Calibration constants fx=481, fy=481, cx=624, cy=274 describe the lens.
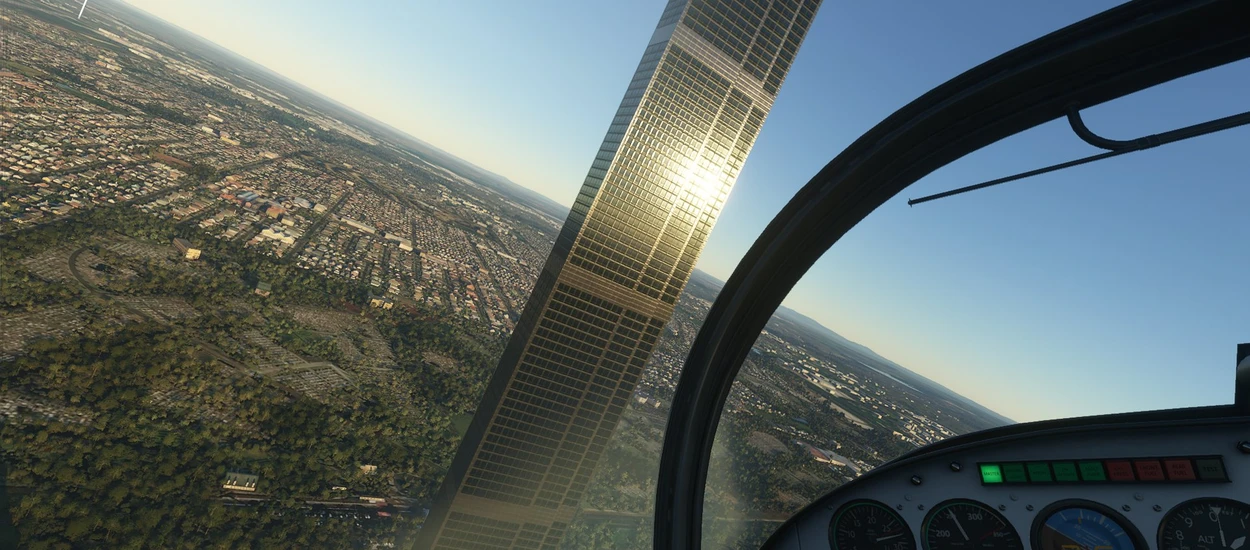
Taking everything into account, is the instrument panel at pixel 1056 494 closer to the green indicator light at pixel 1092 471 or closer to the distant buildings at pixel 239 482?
the green indicator light at pixel 1092 471

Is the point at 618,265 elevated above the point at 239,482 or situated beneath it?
elevated above

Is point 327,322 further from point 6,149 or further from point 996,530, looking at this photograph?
point 996,530

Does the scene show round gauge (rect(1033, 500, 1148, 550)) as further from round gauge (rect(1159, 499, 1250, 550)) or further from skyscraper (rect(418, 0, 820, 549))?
skyscraper (rect(418, 0, 820, 549))

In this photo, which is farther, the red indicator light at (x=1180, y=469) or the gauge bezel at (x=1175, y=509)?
the red indicator light at (x=1180, y=469)

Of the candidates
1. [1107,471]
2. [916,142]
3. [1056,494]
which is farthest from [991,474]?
[916,142]

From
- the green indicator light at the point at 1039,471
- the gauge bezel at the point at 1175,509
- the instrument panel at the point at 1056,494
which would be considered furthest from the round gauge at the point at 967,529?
the gauge bezel at the point at 1175,509

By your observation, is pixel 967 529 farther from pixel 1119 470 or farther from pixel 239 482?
pixel 239 482
